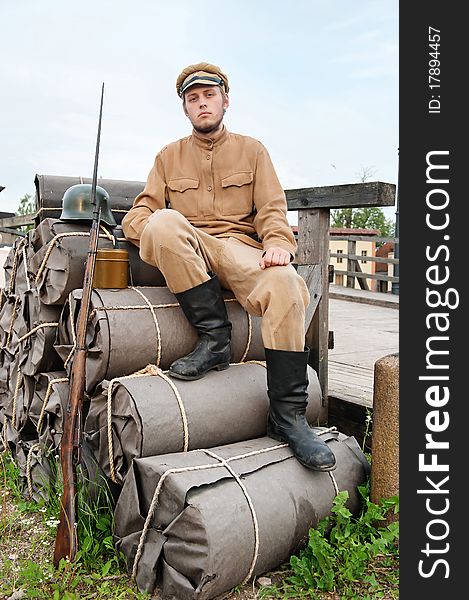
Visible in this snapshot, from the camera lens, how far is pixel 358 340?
28.0 ft

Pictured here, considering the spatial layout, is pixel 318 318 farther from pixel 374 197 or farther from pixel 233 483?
pixel 233 483

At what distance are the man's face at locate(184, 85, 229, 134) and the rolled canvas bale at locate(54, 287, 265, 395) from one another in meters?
0.98

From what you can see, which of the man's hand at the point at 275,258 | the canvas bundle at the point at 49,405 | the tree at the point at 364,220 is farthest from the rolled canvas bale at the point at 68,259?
the tree at the point at 364,220

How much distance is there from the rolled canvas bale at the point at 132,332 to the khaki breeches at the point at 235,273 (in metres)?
0.21

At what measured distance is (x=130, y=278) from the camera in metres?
4.06

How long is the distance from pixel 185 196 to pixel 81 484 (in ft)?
5.72

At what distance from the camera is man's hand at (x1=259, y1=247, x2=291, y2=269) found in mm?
3539

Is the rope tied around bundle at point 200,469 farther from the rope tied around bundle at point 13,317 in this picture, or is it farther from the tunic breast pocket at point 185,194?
the rope tied around bundle at point 13,317

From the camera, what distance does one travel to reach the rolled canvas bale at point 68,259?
395 cm

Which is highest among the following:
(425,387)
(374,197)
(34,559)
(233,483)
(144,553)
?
(374,197)

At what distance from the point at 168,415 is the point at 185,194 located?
1.41 metres

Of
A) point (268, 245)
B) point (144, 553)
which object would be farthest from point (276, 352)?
point (144, 553)

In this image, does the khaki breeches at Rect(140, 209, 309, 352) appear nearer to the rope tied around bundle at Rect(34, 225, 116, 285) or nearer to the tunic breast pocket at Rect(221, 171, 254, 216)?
the tunic breast pocket at Rect(221, 171, 254, 216)

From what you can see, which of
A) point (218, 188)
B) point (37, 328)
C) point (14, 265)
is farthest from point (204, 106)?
point (14, 265)
